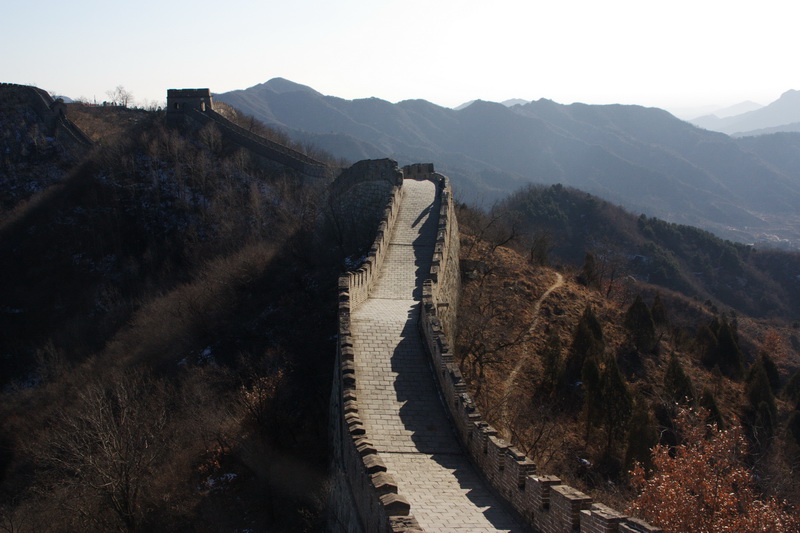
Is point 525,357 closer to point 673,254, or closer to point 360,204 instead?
point 360,204

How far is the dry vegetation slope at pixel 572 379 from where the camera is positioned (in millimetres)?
18406

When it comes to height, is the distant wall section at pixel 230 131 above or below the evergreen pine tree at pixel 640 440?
above

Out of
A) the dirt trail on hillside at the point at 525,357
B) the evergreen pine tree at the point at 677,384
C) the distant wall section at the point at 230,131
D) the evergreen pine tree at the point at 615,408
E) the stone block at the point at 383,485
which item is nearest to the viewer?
the stone block at the point at 383,485

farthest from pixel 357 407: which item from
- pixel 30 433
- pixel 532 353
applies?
pixel 30 433

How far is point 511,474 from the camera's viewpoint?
10.5 metres

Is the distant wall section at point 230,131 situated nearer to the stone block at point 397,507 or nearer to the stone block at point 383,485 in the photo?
the stone block at point 383,485

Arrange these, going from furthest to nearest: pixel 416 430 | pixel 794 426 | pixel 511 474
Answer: pixel 794 426 < pixel 416 430 < pixel 511 474

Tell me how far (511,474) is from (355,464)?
2681 mm

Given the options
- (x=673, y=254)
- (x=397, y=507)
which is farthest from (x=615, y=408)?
(x=673, y=254)

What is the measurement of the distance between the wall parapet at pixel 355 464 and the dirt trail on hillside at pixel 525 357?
4.82 meters

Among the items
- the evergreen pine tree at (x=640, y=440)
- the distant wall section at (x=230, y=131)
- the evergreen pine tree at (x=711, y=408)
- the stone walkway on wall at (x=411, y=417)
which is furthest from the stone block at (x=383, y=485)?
the distant wall section at (x=230, y=131)

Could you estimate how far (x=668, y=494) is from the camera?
452 inches

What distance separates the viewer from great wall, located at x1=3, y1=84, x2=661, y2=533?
9.73 m

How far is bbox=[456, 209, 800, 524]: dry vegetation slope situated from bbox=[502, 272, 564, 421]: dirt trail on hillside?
7 cm
